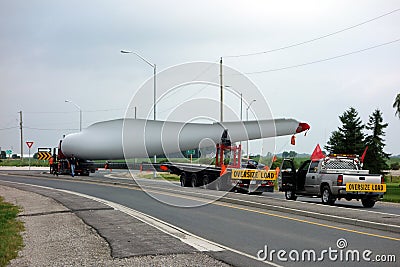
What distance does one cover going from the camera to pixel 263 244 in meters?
11.9

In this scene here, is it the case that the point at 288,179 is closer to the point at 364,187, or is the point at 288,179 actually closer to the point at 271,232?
the point at 364,187

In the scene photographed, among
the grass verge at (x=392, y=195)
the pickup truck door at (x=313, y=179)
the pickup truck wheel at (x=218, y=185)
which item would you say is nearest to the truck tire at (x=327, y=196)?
the pickup truck door at (x=313, y=179)

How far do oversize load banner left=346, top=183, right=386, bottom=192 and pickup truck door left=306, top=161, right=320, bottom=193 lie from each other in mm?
1948

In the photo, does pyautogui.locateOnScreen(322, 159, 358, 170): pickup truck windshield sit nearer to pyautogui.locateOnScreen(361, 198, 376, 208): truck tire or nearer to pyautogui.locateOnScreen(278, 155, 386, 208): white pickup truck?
pyautogui.locateOnScreen(278, 155, 386, 208): white pickup truck

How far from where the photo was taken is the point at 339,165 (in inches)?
926

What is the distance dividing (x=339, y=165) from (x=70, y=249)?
48.9ft

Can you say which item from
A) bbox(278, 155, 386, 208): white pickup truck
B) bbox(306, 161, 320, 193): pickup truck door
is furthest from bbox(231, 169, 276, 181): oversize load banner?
bbox(306, 161, 320, 193): pickup truck door

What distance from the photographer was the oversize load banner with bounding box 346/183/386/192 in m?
21.4

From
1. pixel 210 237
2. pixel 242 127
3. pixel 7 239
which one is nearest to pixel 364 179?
pixel 242 127

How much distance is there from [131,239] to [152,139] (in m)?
11.1

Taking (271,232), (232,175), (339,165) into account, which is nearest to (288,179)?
(339,165)

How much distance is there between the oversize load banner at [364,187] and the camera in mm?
21391

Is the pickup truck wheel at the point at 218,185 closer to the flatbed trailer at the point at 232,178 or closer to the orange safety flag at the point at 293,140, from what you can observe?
the flatbed trailer at the point at 232,178

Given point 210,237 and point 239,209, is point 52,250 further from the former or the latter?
point 239,209
